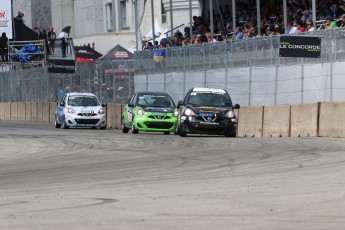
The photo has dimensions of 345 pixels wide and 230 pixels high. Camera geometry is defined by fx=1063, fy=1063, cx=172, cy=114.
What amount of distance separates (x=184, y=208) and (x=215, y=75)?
26618 mm

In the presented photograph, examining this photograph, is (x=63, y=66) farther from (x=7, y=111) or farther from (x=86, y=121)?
(x=86, y=121)

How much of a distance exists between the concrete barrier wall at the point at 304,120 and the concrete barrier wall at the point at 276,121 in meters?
0.28

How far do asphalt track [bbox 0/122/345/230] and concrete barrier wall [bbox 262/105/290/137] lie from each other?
578 centimetres

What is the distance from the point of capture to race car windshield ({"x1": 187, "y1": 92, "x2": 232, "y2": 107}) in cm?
3250

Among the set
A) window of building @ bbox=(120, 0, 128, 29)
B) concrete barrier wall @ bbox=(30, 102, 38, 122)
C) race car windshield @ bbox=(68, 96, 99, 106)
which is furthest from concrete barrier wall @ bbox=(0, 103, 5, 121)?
race car windshield @ bbox=(68, 96, 99, 106)

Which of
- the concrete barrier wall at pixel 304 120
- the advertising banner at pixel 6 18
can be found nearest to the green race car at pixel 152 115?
the concrete barrier wall at pixel 304 120

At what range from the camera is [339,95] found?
29281 millimetres

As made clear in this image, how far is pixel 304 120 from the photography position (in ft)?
97.7

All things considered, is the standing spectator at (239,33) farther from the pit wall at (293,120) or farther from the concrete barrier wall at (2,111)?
the concrete barrier wall at (2,111)

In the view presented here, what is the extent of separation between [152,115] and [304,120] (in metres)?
6.01

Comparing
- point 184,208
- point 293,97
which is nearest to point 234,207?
point 184,208

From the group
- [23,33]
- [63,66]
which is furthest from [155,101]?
[23,33]

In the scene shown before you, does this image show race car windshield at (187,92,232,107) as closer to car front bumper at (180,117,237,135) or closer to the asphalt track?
car front bumper at (180,117,237,135)

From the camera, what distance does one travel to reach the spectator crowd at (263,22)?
33.9 metres
